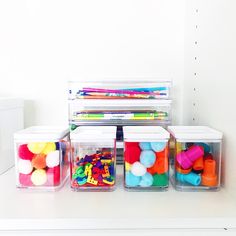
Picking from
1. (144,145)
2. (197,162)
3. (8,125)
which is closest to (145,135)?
(144,145)

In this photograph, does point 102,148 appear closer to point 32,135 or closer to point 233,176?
point 32,135

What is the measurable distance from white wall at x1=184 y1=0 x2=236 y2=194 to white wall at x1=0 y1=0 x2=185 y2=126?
8 cm

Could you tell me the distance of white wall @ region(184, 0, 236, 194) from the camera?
0.60 metres

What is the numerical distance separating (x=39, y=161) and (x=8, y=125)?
0.27 meters

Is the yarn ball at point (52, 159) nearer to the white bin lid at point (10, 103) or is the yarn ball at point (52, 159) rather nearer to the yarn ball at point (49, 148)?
the yarn ball at point (49, 148)

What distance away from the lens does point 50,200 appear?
59 cm

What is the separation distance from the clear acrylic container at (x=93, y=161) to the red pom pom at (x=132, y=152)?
0.12 ft

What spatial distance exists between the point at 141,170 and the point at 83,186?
0.44ft

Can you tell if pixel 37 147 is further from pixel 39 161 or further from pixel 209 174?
pixel 209 174

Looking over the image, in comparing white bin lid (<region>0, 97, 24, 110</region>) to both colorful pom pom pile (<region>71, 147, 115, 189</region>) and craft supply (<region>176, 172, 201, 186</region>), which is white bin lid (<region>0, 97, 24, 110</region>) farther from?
craft supply (<region>176, 172, 201, 186</region>)

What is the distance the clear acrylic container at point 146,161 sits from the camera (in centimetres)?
62

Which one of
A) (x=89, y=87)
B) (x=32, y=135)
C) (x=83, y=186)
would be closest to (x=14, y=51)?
(x=89, y=87)

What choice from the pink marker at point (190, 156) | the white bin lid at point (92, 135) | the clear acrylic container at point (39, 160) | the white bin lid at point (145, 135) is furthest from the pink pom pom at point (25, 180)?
the pink marker at point (190, 156)

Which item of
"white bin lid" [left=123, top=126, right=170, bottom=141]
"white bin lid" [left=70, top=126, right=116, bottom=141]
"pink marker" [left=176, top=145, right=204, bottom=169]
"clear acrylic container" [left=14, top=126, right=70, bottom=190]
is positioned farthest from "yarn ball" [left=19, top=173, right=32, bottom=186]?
"pink marker" [left=176, top=145, right=204, bottom=169]
